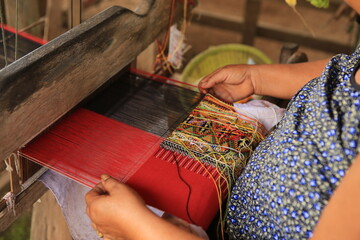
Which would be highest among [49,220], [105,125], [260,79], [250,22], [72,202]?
[260,79]

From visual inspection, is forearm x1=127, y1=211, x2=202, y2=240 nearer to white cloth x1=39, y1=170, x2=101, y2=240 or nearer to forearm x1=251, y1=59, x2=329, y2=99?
white cloth x1=39, y1=170, x2=101, y2=240

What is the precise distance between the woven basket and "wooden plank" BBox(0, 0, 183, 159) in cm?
155

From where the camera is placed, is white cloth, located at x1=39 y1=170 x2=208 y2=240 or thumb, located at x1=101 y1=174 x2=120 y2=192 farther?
white cloth, located at x1=39 y1=170 x2=208 y2=240

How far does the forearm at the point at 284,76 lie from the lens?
1.60m

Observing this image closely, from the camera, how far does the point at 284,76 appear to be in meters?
1.62

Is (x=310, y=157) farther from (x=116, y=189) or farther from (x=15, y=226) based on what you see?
(x=15, y=226)

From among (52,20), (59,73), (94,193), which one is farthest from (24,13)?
(94,193)

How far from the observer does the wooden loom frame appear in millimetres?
1184

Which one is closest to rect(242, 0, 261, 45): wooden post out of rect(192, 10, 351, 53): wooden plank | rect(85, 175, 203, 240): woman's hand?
rect(192, 10, 351, 53): wooden plank

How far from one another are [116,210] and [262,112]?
68 cm

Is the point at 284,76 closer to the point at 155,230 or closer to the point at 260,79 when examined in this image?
the point at 260,79

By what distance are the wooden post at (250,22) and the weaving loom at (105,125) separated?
9.36ft

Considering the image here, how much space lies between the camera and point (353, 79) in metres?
1.13

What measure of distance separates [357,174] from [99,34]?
0.86 metres
